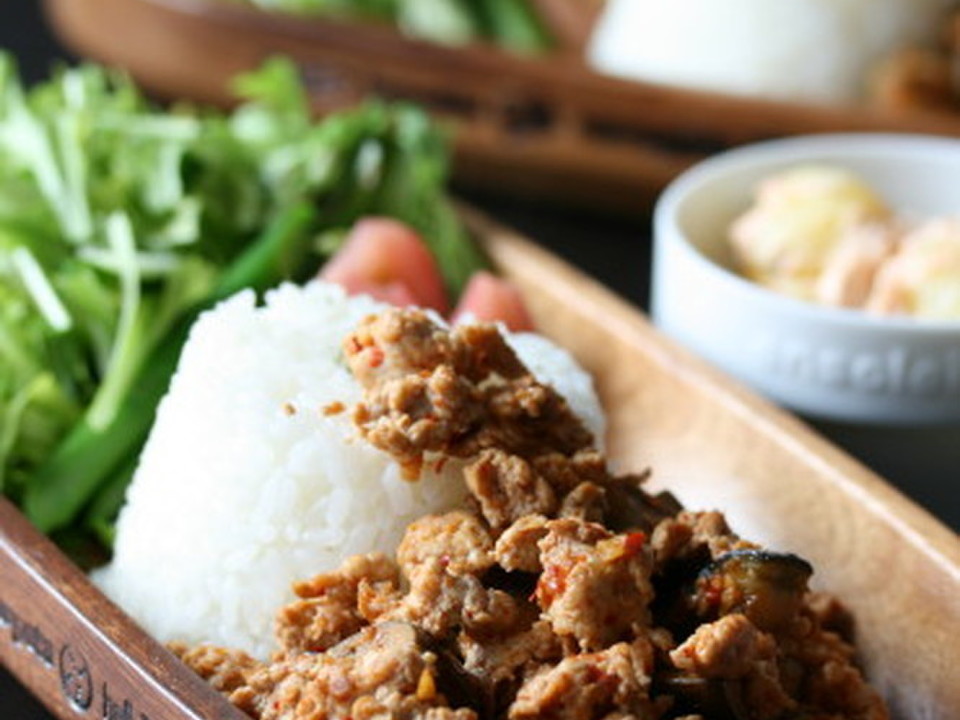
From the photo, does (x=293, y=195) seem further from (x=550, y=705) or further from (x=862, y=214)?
(x=550, y=705)

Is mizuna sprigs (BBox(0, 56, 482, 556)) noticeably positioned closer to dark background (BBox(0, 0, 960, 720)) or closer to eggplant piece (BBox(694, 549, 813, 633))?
dark background (BBox(0, 0, 960, 720))

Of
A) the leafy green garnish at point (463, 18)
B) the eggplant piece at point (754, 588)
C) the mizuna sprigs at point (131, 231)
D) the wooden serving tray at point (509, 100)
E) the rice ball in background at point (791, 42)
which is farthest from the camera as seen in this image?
the leafy green garnish at point (463, 18)

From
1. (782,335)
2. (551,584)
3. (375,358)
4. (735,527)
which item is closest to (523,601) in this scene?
(551,584)

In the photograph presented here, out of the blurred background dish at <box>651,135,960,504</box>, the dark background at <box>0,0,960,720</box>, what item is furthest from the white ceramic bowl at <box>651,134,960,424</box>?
the dark background at <box>0,0,960,720</box>

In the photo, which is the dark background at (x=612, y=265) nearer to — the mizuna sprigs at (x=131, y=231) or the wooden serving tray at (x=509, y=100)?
the wooden serving tray at (x=509, y=100)

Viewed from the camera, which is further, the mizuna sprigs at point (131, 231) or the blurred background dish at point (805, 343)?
the blurred background dish at point (805, 343)

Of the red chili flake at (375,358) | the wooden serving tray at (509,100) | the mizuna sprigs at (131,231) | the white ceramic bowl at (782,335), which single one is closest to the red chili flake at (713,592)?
the red chili flake at (375,358)

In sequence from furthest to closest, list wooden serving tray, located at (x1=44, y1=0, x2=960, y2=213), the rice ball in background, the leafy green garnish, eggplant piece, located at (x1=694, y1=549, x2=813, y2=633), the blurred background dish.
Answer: the leafy green garnish → the rice ball in background → wooden serving tray, located at (x1=44, y1=0, x2=960, y2=213) → the blurred background dish → eggplant piece, located at (x1=694, y1=549, x2=813, y2=633)

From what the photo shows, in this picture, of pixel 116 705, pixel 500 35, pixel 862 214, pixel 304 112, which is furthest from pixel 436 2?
pixel 116 705
